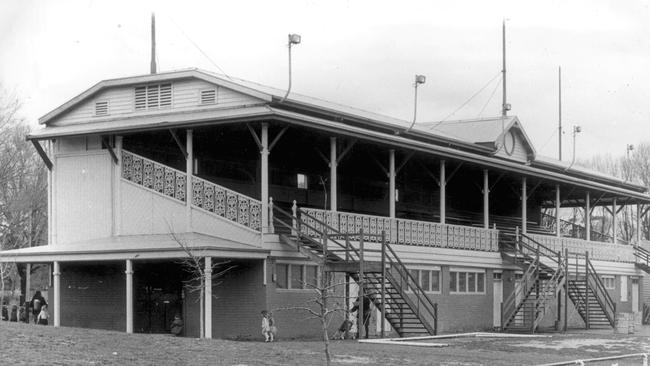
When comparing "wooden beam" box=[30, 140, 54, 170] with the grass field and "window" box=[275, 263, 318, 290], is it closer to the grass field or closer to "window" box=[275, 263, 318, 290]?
"window" box=[275, 263, 318, 290]

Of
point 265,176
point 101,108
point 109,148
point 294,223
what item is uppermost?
point 101,108

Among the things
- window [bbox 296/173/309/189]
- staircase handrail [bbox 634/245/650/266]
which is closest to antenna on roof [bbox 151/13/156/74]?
window [bbox 296/173/309/189]

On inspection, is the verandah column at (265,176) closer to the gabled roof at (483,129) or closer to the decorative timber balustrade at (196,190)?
the decorative timber balustrade at (196,190)

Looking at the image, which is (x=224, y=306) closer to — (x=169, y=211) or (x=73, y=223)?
(x=169, y=211)

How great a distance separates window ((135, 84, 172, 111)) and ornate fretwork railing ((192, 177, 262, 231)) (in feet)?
9.16

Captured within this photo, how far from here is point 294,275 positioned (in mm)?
31797

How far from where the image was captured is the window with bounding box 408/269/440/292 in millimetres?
37625

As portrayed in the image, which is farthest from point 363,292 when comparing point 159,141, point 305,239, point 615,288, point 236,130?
point 615,288

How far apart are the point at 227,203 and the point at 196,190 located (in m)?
1.18

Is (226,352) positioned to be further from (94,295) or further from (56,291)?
(94,295)

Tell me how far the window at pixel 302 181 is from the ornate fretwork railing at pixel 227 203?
7491 mm

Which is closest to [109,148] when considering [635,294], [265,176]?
[265,176]

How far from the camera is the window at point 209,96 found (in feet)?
105

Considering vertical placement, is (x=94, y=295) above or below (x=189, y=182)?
below
